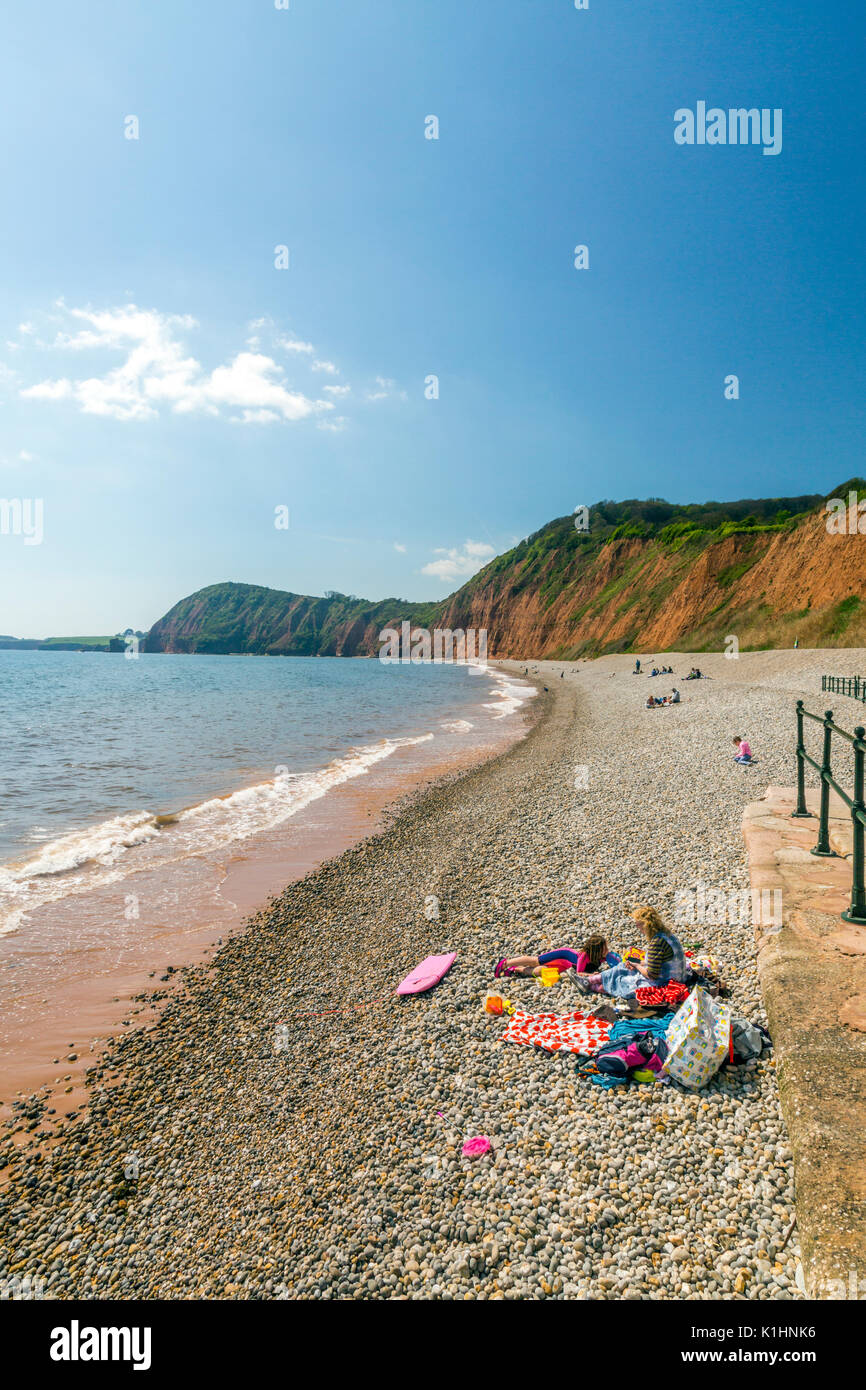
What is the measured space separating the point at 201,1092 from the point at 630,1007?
4078 mm

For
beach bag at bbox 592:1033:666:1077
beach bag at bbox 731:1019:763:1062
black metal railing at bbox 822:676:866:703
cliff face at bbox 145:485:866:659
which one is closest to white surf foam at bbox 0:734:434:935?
beach bag at bbox 592:1033:666:1077

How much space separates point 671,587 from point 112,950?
69.9 m

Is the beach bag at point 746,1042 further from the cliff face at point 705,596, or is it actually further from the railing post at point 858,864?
the cliff face at point 705,596

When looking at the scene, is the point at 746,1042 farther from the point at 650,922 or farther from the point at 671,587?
the point at 671,587

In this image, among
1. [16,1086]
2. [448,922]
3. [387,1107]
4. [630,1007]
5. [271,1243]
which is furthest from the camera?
[448,922]

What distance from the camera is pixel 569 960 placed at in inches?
258

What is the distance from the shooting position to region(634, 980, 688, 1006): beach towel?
5.52 metres

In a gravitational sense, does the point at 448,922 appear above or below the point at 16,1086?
above

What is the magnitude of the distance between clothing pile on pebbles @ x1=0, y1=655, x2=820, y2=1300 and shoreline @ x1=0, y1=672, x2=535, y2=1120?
18.2 inches

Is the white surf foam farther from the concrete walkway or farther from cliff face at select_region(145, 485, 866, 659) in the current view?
cliff face at select_region(145, 485, 866, 659)

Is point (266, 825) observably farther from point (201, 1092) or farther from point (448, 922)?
point (201, 1092)

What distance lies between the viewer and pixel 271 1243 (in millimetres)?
3900

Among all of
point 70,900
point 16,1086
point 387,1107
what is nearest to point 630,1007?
point 387,1107

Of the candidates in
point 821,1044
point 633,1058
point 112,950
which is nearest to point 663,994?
point 633,1058
